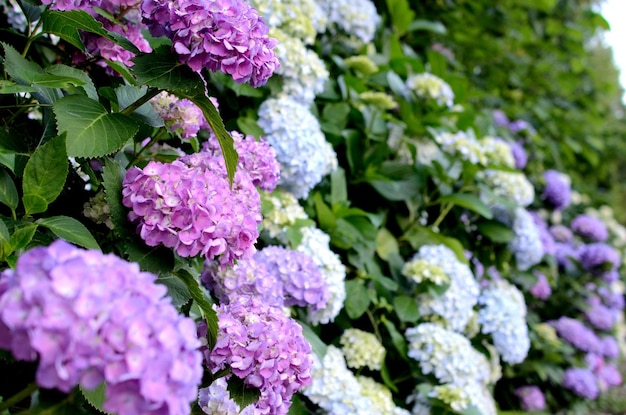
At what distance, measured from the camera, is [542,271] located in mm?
3539

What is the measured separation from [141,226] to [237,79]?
0.94ft

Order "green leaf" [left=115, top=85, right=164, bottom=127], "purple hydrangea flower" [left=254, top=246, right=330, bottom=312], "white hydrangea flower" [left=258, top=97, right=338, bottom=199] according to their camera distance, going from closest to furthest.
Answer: "green leaf" [left=115, top=85, right=164, bottom=127]
"purple hydrangea flower" [left=254, top=246, right=330, bottom=312]
"white hydrangea flower" [left=258, top=97, right=338, bottom=199]

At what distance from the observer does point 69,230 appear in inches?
35.7

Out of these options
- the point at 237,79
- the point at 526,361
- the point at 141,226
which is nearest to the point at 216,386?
the point at 141,226

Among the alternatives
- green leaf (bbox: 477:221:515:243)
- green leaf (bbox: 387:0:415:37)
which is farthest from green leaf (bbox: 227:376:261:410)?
green leaf (bbox: 387:0:415:37)

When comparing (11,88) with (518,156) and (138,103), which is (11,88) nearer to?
(138,103)

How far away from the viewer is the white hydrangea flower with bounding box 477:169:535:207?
267 centimetres

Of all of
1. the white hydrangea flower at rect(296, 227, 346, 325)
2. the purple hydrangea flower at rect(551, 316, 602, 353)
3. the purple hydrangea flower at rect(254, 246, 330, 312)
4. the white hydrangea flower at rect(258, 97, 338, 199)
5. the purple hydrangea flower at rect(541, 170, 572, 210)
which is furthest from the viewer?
the purple hydrangea flower at rect(541, 170, 572, 210)

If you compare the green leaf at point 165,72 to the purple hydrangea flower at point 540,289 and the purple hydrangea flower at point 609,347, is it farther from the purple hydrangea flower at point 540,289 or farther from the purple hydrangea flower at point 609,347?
the purple hydrangea flower at point 609,347

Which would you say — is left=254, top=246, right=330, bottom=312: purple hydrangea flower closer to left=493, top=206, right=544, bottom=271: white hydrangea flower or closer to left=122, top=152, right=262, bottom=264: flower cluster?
left=122, top=152, right=262, bottom=264: flower cluster

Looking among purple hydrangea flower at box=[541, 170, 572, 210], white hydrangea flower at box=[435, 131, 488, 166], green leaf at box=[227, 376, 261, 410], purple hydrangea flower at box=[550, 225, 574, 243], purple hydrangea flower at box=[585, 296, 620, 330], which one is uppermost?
green leaf at box=[227, 376, 261, 410]

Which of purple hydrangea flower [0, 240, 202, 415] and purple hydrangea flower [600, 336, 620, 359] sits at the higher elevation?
purple hydrangea flower [0, 240, 202, 415]

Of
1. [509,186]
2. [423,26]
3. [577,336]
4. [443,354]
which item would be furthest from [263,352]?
[577,336]

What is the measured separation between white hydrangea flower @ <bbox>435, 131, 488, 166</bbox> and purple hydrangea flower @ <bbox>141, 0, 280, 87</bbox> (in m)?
1.49
